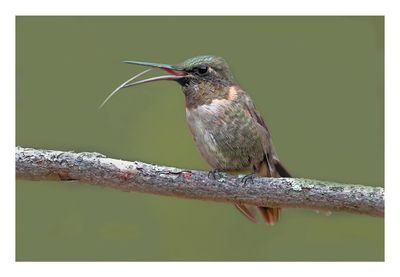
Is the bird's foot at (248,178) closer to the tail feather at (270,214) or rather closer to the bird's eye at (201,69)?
the tail feather at (270,214)

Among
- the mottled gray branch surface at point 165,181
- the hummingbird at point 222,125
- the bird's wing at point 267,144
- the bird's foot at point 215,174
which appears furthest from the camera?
the bird's wing at point 267,144

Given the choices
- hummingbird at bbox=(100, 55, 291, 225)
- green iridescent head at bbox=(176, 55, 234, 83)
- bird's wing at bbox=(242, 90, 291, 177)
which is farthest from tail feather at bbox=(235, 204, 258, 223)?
green iridescent head at bbox=(176, 55, 234, 83)

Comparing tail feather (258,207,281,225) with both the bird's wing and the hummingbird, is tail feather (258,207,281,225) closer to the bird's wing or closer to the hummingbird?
the hummingbird

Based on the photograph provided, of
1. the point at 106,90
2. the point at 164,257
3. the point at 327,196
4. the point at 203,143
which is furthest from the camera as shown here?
the point at 106,90

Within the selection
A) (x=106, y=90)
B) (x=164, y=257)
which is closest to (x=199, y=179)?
(x=164, y=257)

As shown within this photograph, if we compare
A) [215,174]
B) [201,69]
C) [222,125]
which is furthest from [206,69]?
[215,174]

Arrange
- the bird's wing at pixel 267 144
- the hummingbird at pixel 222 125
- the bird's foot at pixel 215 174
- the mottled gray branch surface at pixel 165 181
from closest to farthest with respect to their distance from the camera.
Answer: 1. the mottled gray branch surface at pixel 165 181
2. the bird's foot at pixel 215 174
3. the hummingbird at pixel 222 125
4. the bird's wing at pixel 267 144

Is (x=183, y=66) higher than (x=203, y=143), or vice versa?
(x=183, y=66)

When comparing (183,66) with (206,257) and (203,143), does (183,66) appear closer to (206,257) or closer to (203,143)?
(203,143)

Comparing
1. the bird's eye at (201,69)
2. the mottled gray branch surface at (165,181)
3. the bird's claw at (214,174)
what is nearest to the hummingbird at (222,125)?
the bird's eye at (201,69)
